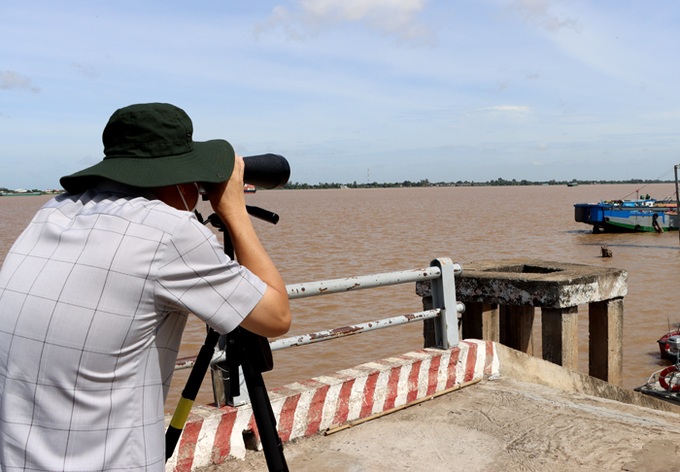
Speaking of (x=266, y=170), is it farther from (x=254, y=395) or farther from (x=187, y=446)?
(x=187, y=446)

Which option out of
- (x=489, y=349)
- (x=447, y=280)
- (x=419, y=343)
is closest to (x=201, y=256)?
(x=447, y=280)

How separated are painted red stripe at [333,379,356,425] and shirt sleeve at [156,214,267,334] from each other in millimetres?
2446

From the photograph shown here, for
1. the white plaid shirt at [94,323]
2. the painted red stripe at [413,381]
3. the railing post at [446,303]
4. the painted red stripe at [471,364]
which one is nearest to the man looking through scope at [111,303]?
the white plaid shirt at [94,323]

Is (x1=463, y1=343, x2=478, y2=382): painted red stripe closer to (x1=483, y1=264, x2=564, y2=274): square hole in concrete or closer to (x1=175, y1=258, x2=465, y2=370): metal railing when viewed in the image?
(x1=175, y1=258, x2=465, y2=370): metal railing

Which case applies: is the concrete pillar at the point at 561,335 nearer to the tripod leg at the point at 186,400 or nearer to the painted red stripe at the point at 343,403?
the painted red stripe at the point at 343,403

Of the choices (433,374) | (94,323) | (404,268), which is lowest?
(404,268)

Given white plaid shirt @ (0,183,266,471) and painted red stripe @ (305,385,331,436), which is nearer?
white plaid shirt @ (0,183,266,471)

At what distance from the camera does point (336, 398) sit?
3902 millimetres

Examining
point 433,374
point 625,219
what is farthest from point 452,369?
point 625,219

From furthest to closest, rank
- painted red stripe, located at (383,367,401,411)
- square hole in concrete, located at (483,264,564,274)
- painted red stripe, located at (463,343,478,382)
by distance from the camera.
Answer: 1. square hole in concrete, located at (483,264,564,274)
2. painted red stripe, located at (463,343,478,382)
3. painted red stripe, located at (383,367,401,411)

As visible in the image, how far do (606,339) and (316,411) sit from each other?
3528 mm

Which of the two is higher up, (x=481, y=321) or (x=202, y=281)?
(x=202, y=281)

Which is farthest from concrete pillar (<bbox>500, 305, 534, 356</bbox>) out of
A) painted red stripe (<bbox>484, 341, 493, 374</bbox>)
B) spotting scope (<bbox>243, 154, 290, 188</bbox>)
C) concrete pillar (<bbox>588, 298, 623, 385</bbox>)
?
spotting scope (<bbox>243, 154, 290, 188</bbox>)

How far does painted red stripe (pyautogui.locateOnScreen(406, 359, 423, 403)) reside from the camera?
4258 millimetres
